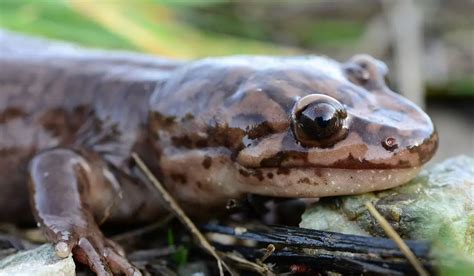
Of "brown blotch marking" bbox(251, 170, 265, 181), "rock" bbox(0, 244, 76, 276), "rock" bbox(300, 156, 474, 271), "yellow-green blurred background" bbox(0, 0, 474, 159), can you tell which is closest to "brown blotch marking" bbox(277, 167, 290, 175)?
"brown blotch marking" bbox(251, 170, 265, 181)

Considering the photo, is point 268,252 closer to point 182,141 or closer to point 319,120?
point 319,120

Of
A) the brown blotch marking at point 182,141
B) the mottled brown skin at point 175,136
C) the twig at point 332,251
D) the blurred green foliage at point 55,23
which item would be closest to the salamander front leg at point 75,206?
the mottled brown skin at point 175,136

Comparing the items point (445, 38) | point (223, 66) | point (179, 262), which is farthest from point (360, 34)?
point (179, 262)

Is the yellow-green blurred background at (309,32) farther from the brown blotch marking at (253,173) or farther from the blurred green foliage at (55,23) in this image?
the brown blotch marking at (253,173)

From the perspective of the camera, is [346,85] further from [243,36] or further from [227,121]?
[243,36]

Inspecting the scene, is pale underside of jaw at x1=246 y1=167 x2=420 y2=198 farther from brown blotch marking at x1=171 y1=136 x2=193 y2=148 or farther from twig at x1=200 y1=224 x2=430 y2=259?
brown blotch marking at x1=171 y1=136 x2=193 y2=148
